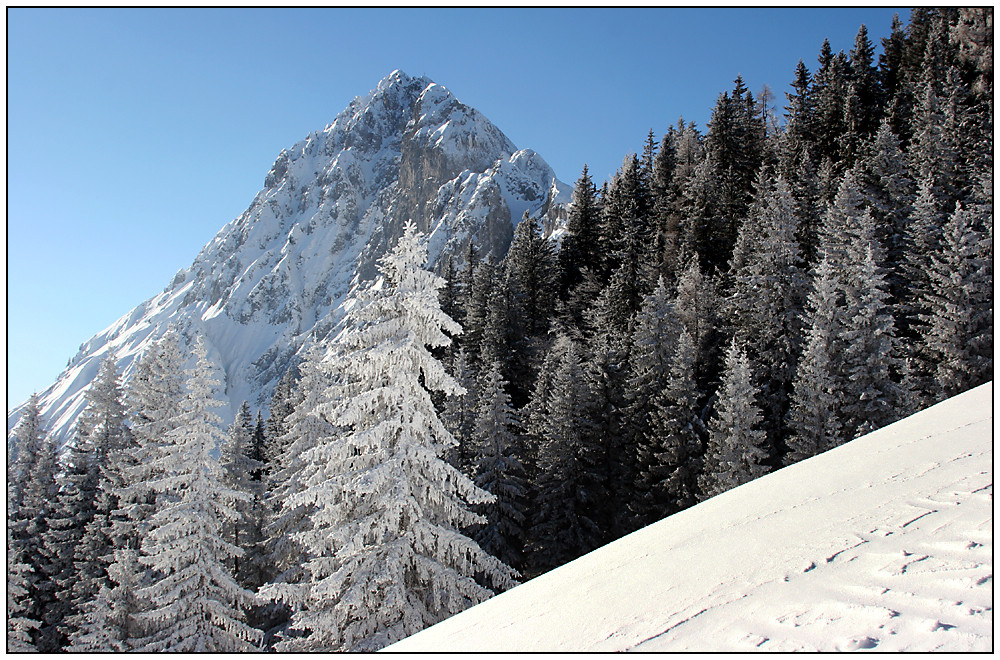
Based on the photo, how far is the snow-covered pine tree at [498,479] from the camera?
24500 mm

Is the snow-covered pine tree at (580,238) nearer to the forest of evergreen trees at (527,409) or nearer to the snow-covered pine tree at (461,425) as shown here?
the forest of evergreen trees at (527,409)

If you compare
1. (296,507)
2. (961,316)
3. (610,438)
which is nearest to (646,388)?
(610,438)

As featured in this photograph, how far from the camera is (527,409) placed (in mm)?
35469

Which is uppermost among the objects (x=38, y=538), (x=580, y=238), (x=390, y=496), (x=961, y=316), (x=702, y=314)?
(x=580, y=238)

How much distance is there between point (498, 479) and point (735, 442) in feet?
32.7

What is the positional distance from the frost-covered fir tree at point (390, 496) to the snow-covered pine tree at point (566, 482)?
13.4 m

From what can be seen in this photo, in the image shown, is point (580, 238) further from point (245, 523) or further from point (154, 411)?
point (154, 411)

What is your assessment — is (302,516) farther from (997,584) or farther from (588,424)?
(997,584)

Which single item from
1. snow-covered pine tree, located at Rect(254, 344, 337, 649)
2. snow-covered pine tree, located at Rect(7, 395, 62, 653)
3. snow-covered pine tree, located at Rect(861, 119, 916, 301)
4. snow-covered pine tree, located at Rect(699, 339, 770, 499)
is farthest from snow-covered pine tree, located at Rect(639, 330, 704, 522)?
snow-covered pine tree, located at Rect(7, 395, 62, 653)

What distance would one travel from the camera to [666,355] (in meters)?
30.5

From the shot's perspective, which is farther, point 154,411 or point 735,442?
point 735,442

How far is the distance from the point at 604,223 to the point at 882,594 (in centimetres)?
5231

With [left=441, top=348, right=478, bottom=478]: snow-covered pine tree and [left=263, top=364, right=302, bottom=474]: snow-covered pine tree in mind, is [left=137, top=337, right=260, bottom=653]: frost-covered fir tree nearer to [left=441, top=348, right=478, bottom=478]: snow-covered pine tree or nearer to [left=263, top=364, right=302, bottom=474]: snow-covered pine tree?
[left=263, top=364, right=302, bottom=474]: snow-covered pine tree

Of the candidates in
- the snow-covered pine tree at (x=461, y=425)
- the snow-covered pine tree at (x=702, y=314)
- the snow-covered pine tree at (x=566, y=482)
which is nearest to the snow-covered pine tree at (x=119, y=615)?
the snow-covered pine tree at (x=461, y=425)
